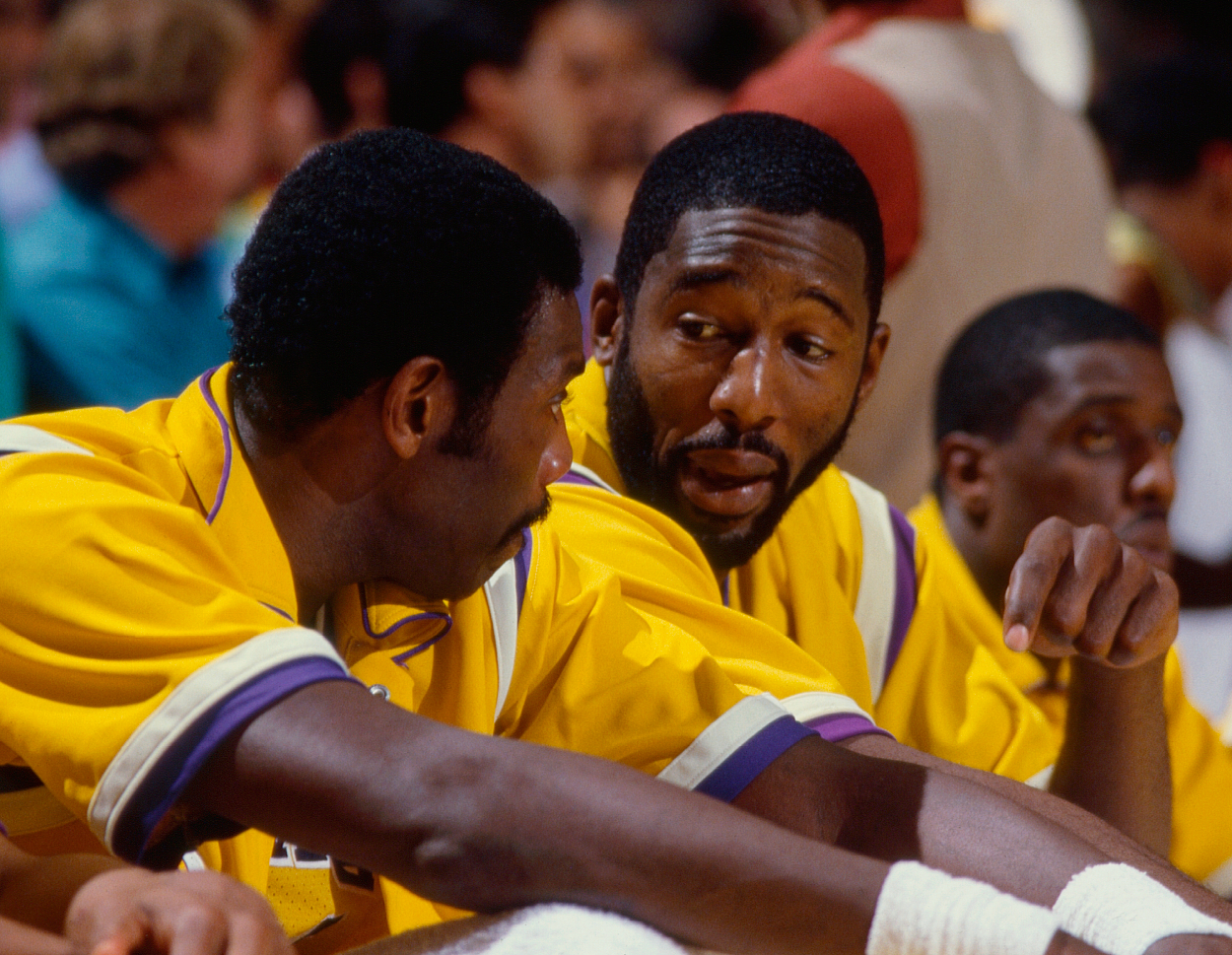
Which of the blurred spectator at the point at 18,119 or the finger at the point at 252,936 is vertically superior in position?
the blurred spectator at the point at 18,119

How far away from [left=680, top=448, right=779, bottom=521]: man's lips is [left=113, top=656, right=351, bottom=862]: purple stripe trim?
0.77m

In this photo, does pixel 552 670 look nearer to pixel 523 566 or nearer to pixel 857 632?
pixel 523 566

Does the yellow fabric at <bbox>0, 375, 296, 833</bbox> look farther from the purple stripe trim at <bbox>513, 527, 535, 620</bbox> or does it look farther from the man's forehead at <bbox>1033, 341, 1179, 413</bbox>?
the man's forehead at <bbox>1033, 341, 1179, 413</bbox>

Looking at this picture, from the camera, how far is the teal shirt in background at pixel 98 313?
345cm

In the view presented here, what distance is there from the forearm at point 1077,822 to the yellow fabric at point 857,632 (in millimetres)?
287

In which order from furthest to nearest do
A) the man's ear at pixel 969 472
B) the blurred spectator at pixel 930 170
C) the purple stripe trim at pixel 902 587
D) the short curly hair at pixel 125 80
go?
the short curly hair at pixel 125 80 → the blurred spectator at pixel 930 170 → the man's ear at pixel 969 472 → the purple stripe trim at pixel 902 587

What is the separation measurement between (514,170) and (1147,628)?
163 cm

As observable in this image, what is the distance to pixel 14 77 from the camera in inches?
160

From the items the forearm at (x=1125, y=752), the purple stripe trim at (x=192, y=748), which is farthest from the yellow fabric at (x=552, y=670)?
the forearm at (x=1125, y=752)

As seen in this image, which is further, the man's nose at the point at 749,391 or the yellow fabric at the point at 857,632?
the yellow fabric at the point at 857,632

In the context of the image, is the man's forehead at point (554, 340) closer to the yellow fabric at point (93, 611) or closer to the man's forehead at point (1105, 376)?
the yellow fabric at point (93, 611)

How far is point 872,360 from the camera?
2045mm

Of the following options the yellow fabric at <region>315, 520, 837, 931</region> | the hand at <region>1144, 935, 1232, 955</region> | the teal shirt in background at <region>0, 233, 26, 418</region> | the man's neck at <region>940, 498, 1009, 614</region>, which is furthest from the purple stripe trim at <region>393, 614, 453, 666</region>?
the teal shirt in background at <region>0, 233, 26, 418</region>

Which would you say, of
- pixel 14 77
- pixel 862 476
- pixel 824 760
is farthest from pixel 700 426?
pixel 14 77
